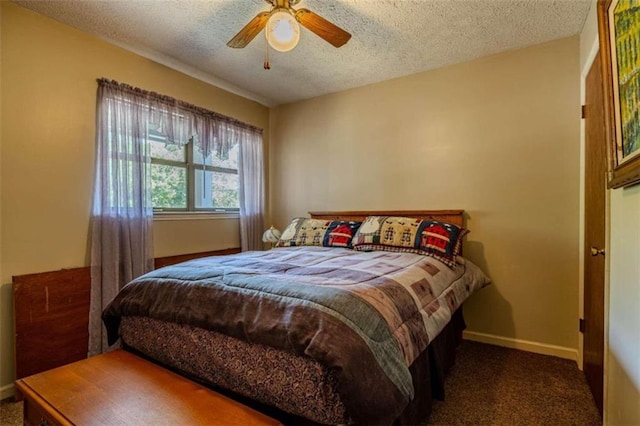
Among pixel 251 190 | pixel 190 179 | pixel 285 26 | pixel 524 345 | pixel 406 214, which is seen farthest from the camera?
pixel 251 190

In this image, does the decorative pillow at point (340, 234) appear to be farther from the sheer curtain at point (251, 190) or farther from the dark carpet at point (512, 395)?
the dark carpet at point (512, 395)

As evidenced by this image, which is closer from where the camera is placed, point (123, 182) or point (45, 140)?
point (45, 140)

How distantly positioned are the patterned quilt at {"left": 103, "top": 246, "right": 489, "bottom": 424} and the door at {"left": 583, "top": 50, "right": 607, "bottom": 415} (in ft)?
2.47

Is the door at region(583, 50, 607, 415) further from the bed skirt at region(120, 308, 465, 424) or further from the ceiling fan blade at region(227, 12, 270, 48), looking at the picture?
the ceiling fan blade at region(227, 12, 270, 48)

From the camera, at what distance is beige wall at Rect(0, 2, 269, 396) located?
204 centimetres

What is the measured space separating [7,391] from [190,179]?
200cm

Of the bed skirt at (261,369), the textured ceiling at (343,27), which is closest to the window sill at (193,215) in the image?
the bed skirt at (261,369)

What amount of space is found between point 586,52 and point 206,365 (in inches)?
121

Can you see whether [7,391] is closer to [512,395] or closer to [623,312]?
[512,395]

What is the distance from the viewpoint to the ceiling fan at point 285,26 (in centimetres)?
171

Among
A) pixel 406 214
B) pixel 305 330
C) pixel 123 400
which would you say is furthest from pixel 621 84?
pixel 123 400

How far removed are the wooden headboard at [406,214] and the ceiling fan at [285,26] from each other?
1.67 meters

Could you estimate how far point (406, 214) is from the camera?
310 cm

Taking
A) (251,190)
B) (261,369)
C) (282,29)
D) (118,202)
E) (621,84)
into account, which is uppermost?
(282,29)
